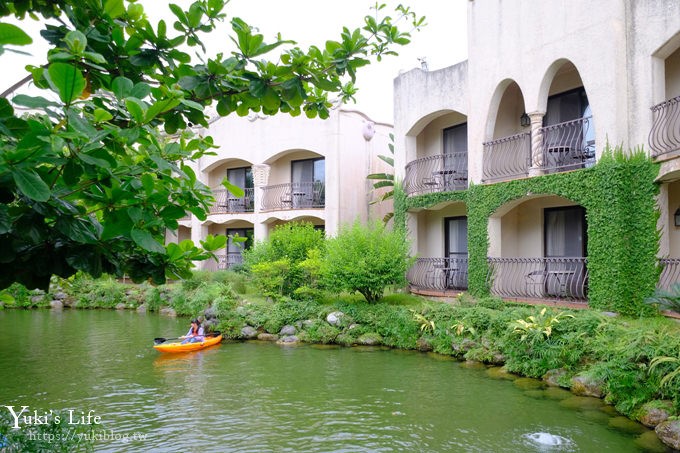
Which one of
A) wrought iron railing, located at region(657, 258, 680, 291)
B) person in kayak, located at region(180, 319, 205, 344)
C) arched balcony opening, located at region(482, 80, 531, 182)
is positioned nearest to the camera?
wrought iron railing, located at region(657, 258, 680, 291)

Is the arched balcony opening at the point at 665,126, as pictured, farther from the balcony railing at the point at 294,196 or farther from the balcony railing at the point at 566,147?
the balcony railing at the point at 294,196

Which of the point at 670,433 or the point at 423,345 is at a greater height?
the point at 423,345

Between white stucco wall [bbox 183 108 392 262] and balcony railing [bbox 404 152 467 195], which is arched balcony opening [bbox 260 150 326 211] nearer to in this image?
white stucco wall [bbox 183 108 392 262]

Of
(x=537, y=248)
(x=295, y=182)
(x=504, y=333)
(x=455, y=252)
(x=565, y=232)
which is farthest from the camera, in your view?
(x=295, y=182)

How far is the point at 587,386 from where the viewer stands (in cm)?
1067

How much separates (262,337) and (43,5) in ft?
52.0

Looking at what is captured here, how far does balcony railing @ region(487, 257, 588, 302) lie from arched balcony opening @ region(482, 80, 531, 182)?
2730 millimetres

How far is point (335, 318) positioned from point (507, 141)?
7653 millimetres

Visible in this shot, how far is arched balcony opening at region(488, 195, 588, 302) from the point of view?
15.6 m

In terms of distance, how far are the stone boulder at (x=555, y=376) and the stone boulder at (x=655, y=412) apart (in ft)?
7.31

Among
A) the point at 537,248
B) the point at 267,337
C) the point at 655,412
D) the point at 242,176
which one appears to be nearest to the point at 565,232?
the point at 537,248

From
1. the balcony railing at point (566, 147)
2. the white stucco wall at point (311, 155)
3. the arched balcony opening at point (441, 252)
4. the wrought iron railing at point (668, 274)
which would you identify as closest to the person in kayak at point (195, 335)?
the arched balcony opening at point (441, 252)

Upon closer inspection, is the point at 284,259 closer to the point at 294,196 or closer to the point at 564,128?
the point at 294,196

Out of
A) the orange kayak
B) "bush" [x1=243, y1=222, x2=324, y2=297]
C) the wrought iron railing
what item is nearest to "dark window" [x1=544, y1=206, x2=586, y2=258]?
the wrought iron railing
